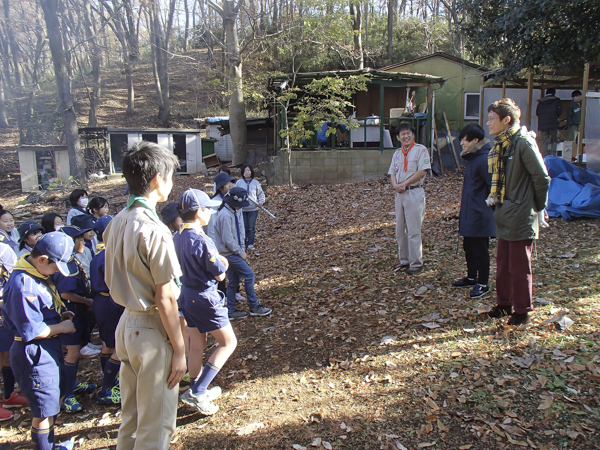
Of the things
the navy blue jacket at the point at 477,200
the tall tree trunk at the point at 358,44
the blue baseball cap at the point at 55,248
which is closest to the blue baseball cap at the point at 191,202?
the blue baseball cap at the point at 55,248

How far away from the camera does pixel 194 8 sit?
38656 millimetres

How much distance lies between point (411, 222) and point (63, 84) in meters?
17.2

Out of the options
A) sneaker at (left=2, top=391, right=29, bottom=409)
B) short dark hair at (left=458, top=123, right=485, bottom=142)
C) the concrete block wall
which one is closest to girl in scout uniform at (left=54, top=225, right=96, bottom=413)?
sneaker at (left=2, top=391, right=29, bottom=409)

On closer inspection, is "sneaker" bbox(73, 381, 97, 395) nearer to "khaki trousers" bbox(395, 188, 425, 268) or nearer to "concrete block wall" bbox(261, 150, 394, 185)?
"khaki trousers" bbox(395, 188, 425, 268)

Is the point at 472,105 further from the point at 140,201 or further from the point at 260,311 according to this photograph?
the point at 140,201

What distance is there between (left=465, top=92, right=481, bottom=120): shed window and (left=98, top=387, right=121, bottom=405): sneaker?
1904 cm

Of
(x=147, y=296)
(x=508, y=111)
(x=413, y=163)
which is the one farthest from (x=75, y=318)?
(x=508, y=111)

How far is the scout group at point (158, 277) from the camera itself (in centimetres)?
238

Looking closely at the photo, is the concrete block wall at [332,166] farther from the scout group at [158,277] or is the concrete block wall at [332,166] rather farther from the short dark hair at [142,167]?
the short dark hair at [142,167]

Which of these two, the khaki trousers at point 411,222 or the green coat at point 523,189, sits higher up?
the green coat at point 523,189

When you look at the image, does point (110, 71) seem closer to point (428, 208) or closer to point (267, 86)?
point (267, 86)

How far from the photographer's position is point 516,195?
3969mm

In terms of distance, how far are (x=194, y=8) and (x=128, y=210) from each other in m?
41.8

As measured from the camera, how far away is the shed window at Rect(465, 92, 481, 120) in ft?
63.6
